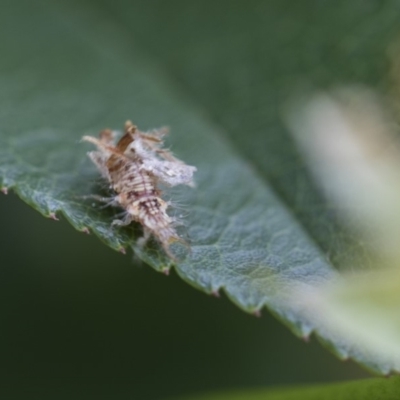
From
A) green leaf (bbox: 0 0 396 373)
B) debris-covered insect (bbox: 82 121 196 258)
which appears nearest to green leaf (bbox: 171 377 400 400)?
green leaf (bbox: 0 0 396 373)

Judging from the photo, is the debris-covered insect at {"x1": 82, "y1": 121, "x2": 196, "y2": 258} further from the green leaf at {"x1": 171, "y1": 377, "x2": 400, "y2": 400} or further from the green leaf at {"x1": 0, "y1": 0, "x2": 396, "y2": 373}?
the green leaf at {"x1": 171, "y1": 377, "x2": 400, "y2": 400}

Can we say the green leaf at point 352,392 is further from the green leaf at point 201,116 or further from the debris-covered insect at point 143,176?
the debris-covered insect at point 143,176

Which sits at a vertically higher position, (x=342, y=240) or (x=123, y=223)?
(x=342, y=240)

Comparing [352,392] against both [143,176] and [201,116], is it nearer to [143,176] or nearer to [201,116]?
[143,176]

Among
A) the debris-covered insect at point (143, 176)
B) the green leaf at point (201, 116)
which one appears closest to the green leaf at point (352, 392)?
the green leaf at point (201, 116)

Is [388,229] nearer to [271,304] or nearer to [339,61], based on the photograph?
[271,304]

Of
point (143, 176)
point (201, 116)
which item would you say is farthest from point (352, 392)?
point (201, 116)

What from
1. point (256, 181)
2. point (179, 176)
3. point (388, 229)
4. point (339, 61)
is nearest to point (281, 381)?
point (256, 181)
